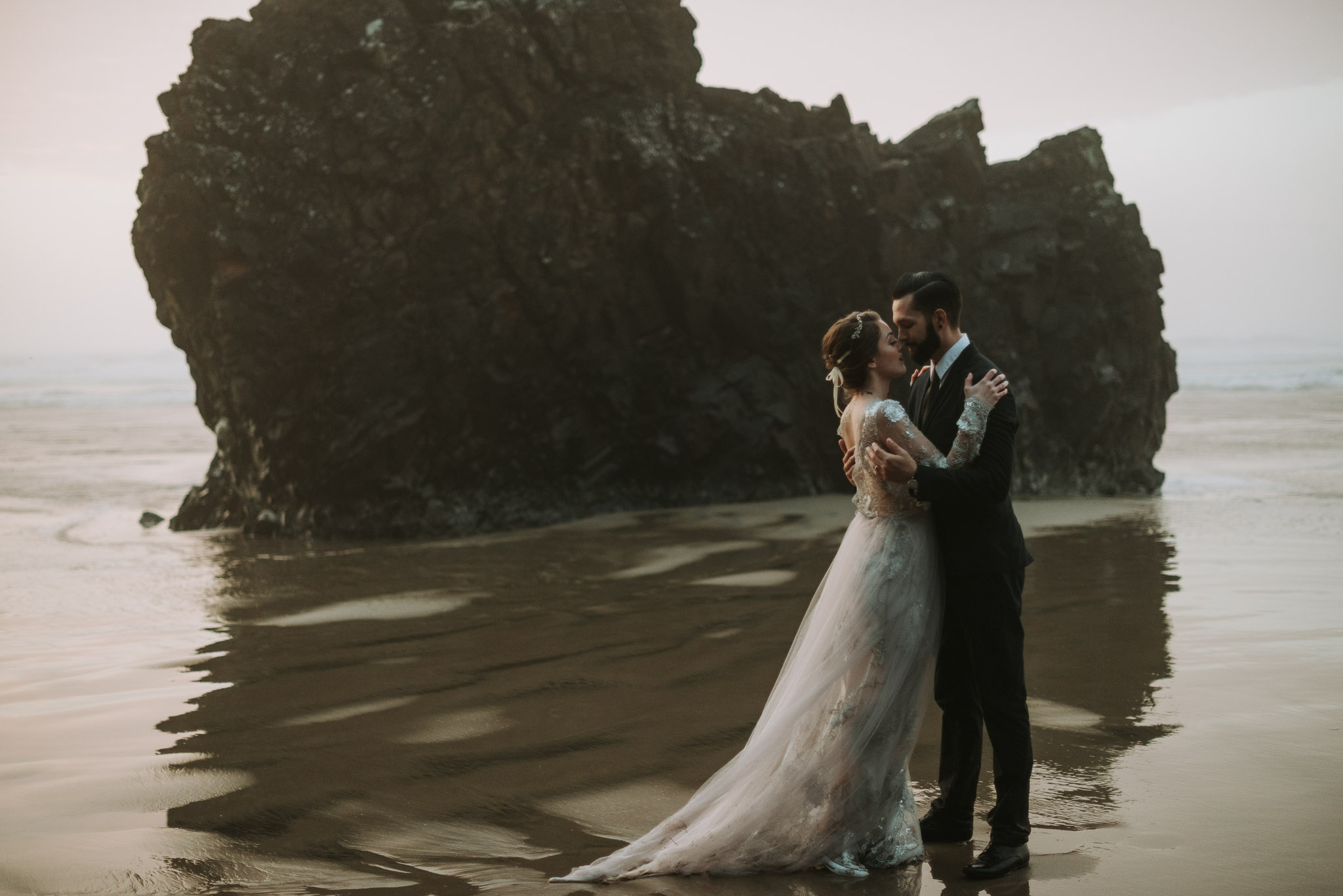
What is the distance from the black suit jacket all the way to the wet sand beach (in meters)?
0.99

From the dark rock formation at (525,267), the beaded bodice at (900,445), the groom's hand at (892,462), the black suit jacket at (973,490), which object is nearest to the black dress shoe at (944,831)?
the black suit jacket at (973,490)

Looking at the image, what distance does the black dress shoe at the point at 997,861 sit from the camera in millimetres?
3179

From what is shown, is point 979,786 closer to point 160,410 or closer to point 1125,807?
point 1125,807

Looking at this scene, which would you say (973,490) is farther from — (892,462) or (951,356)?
(951,356)

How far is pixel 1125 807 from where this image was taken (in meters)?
3.66

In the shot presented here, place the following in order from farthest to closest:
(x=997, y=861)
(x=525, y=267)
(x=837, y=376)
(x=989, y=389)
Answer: (x=525, y=267)
(x=837, y=376)
(x=989, y=389)
(x=997, y=861)

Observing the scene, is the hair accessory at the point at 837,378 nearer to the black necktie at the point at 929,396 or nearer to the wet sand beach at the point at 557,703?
the black necktie at the point at 929,396

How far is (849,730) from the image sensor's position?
134 inches

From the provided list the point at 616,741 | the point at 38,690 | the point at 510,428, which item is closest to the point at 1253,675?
the point at 616,741

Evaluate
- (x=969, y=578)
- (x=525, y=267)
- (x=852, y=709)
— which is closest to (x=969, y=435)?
(x=969, y=578)

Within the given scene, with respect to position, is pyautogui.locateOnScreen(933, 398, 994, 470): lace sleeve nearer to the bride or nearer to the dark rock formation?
the bride

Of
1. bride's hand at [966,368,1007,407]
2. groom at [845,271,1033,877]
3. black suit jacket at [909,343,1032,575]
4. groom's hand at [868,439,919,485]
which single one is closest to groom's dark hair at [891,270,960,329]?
groom at [845,271,1033,877]

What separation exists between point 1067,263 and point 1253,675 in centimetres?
831

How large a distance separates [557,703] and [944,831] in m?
2.18
